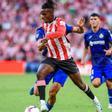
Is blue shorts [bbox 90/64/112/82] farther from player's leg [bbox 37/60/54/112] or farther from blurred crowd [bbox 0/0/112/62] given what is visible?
blurred crowd [bbox 0/0/112/62]

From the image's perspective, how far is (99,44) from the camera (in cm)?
1364

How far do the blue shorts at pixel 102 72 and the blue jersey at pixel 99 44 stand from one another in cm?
10

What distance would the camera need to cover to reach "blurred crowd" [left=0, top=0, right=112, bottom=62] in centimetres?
2805

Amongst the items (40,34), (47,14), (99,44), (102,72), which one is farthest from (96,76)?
(47,14)

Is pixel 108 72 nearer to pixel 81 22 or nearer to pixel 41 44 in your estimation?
pixel 81 22

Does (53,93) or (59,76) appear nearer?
(53,93)

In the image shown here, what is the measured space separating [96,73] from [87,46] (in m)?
0.70

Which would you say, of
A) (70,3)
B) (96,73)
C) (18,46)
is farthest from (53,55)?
(70,3)

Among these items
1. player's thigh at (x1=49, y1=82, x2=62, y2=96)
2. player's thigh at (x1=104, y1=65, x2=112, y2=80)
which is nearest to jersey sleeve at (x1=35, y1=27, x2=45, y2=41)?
player's thigh at (x1=49, y1=82, x2=62, y2=96)

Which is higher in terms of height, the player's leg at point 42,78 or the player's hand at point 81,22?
the player's hand at point 81,22

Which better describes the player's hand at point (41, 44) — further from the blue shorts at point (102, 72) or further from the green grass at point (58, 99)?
the blue shorts at point (102, 72)

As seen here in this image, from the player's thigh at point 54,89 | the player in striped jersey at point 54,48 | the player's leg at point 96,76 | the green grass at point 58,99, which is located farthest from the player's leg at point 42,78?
the player's leg at point 96,76

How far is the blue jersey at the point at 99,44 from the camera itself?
13.6m

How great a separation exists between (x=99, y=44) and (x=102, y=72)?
A: 0.68 meters
